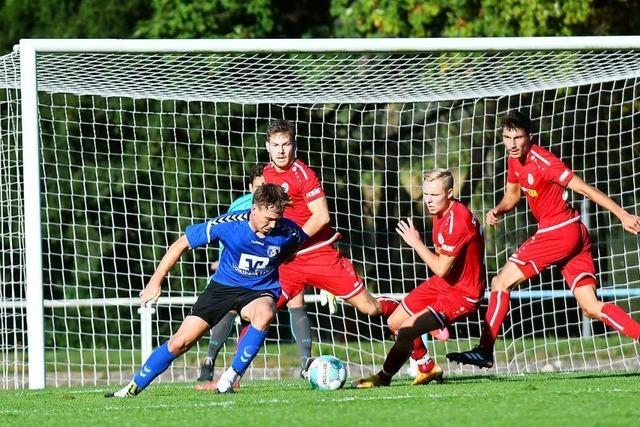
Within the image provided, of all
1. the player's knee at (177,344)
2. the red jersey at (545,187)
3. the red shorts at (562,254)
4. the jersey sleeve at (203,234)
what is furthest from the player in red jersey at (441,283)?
the player's knee at (177,344)

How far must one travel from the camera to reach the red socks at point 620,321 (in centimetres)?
910

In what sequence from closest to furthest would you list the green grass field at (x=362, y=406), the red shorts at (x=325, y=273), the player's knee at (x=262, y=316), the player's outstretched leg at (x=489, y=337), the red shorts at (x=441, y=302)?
1. the green grass field at (x=362, y=406)
2. the player's knee at (x=262, y=316)
3. the player's outstretched leg at (x=489, y=337)
4. the red shorts at (x=441, y=302)
5. the red shorts at (x=325, y=273)

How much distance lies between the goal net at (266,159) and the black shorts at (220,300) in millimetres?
2183

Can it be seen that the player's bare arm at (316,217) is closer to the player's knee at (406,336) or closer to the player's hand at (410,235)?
→ the player's hand at (410,235)

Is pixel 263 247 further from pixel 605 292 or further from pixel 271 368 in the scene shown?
pixel 271 368

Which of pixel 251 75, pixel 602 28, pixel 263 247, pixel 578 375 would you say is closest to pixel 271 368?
pixel 251 75

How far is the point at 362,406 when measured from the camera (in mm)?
7289

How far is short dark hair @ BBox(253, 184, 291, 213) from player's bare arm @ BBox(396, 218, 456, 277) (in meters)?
0.96

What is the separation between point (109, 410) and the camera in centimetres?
755

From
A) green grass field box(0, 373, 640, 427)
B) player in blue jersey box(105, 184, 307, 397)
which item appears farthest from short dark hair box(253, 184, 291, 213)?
green grass field box(0, 373, 640, 427)

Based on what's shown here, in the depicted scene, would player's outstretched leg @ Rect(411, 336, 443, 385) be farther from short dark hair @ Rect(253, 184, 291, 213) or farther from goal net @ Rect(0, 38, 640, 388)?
goal net @ Rect(0, 38, 640, 388)

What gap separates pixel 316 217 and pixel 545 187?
170 centimetres

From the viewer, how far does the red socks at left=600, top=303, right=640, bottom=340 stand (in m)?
9.10

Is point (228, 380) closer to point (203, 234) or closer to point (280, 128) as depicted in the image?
point (203, 234)
